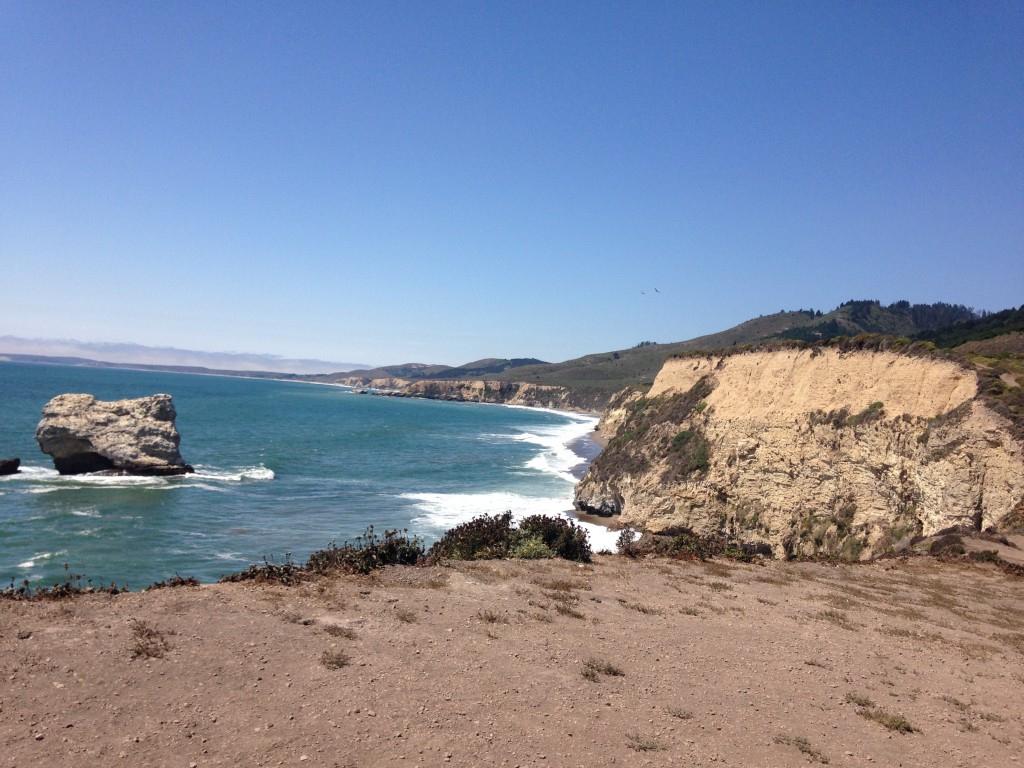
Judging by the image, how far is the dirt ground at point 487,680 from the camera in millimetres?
5844

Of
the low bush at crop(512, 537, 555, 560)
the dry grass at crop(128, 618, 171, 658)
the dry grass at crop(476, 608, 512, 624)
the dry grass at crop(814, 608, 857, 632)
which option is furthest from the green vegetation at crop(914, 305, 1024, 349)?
the dry grass at crop(128, 618, 171, 658)

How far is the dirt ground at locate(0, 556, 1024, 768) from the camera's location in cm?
584

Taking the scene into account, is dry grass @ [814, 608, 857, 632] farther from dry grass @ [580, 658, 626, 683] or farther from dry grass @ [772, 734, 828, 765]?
dry grass @ [580, 658, 626, 683]

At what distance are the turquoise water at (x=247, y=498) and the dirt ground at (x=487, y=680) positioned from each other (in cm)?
1211

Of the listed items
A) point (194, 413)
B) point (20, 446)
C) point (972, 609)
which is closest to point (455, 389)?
point (194, 413)

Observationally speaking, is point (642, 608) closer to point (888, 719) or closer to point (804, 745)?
point (888, 719)

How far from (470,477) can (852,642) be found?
39.0 meters

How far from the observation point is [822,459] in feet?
82.7

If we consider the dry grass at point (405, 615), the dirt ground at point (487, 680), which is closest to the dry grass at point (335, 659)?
the dirt ground at point (487, 680)

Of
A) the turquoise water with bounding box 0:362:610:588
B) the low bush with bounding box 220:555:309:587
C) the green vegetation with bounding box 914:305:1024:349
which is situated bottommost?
the turquoise water with bounding box 0:362:610:588

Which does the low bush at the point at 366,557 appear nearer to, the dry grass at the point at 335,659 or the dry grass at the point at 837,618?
the dry grass at the point at 335,659

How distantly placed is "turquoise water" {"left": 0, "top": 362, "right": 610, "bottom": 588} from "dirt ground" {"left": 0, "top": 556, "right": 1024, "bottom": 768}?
1211 cm

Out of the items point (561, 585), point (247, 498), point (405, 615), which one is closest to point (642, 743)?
point (405, 615)

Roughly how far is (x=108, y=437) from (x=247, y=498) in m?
13.2
